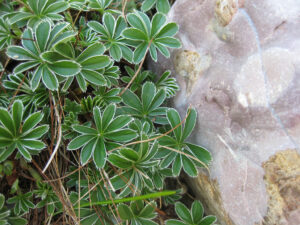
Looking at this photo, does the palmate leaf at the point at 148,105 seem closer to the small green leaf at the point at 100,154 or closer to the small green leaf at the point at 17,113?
the small green leaf at the point at 100,154

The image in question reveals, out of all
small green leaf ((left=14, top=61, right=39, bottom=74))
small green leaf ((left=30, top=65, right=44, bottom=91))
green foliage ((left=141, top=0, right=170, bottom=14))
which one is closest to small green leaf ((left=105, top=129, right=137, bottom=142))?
small green leaf ((left=30, top=65, right=44, bottom=91))

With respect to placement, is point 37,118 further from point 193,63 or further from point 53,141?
point 193,63

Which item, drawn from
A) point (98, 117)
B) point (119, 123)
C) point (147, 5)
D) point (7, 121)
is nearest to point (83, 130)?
point (98, 117)

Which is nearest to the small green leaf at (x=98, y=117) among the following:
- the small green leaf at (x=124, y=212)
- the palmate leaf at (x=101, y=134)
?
the palmate leaf at (x=101, y=134)

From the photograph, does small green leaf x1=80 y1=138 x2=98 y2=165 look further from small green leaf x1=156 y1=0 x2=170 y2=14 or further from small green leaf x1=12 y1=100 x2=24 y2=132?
small green leaf x1=156 y1=0 x2=170 y2=14

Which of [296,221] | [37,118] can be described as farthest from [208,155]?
[37,118]
